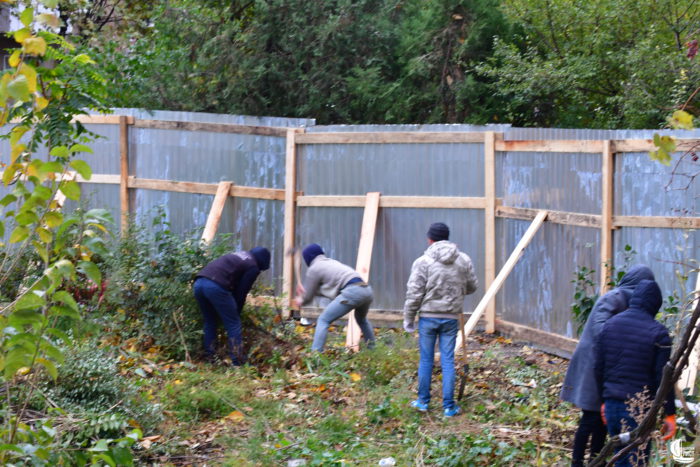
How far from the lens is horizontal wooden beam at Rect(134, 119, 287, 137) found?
11156mm

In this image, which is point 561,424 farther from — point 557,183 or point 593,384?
point 557,183

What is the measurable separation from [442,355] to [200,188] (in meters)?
5.02

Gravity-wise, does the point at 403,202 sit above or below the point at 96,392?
above

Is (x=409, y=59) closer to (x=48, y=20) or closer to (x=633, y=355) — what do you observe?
(x=633, y=355)

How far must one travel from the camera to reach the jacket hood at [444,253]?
7.80 m

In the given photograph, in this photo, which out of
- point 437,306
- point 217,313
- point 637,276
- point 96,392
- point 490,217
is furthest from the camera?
point 490,217

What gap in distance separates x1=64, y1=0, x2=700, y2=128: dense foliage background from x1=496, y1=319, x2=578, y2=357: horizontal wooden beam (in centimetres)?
401

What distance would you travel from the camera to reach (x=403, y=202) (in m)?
10.5

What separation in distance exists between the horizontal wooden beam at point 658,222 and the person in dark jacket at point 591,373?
1.99 meters

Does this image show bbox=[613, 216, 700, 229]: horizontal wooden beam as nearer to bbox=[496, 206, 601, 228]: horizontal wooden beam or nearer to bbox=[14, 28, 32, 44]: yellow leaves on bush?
bbox=[496, 206, 601, 228]: horizontal wooden beam

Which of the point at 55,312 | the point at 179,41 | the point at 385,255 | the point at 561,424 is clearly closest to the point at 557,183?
the point at 385,255

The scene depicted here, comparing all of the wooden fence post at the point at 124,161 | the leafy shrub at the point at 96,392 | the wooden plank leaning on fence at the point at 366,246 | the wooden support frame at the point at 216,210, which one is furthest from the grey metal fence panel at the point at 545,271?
the wooden fence post at the point at 124,161

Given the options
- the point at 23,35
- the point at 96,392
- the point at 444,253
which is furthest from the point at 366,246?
the point at 23,35

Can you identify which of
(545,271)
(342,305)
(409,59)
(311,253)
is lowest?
(342,305)
